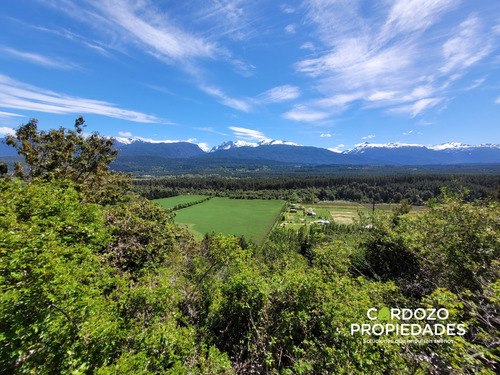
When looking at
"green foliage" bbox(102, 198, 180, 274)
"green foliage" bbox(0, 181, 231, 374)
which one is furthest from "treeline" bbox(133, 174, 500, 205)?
"green foliage" bbox(0, 181, 231, 374)

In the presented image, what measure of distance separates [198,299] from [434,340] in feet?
29.0

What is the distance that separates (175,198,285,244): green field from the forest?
5053cm

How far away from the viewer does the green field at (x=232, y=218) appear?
67056 millimetres

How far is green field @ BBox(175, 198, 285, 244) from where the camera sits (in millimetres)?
67056

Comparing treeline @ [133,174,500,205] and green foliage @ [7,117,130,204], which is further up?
green foliage @ [7,117,130,204]

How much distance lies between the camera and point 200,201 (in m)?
110

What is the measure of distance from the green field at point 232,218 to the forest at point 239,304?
50529mm

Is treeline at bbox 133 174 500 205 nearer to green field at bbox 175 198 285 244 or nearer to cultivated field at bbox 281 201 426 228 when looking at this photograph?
cultivated field at bbox 281 201 426 228

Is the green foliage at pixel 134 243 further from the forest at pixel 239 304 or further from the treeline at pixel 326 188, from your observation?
the treeline at pixel 326 188

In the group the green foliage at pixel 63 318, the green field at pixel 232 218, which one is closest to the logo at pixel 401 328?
the green foliage at pixel 63 318

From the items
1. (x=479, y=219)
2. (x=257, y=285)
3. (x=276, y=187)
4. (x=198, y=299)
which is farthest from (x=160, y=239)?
(x=276, y=187)

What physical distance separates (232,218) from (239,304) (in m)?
74.8

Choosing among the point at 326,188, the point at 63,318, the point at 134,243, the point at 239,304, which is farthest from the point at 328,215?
the point at 63,318

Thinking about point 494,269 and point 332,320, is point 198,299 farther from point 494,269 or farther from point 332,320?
point 494,269
